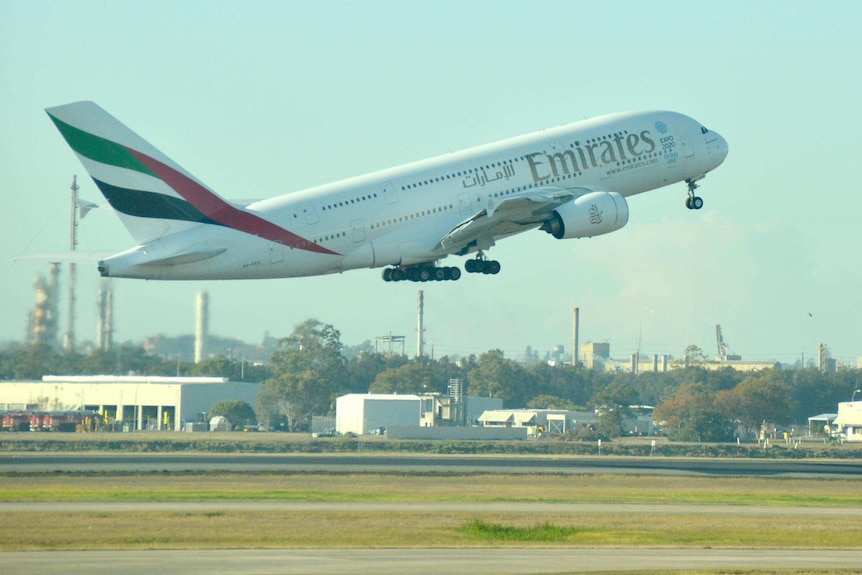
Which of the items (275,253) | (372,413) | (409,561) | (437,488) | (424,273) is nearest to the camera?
(409,561)

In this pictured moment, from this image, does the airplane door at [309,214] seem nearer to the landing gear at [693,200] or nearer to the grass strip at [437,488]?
the grass strip at [437,488]

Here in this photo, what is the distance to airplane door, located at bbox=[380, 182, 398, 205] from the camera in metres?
58.9

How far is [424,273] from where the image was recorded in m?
65.2

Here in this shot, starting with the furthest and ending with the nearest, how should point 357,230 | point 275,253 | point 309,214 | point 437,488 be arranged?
point 437,488 → point 357,230 → point 309,214 → point 275,253

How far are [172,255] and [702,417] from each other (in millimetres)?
70259

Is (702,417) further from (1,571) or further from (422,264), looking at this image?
(1,571)

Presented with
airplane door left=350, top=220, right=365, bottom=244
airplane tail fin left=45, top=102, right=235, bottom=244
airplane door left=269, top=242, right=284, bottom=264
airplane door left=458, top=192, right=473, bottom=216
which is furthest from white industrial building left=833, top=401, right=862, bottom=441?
airplane tail fin left=45, top=102, right=235, bottom=244

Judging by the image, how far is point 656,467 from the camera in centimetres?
7700

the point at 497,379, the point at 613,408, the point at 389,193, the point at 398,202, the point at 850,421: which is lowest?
the point at 850,421

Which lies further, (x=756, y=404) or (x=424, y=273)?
(x=756, y=404)

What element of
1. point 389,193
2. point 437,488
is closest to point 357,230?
point 389,193

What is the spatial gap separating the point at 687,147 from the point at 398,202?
1711 cm

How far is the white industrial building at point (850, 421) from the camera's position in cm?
12500

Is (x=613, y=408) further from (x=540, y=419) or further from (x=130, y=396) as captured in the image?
(x=130, y=396)
